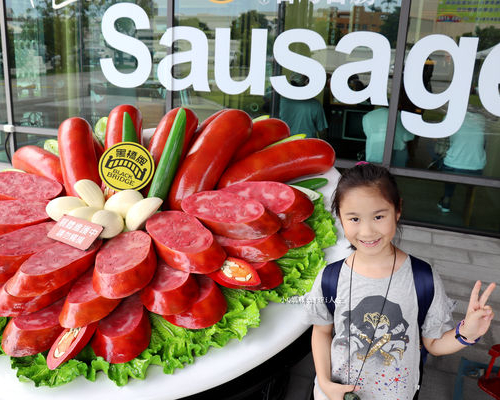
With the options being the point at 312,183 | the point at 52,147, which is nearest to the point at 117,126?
the point at 52,147

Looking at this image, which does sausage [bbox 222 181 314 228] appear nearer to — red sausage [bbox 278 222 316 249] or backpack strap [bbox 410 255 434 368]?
red sausage [bbox 278 222 316 249]

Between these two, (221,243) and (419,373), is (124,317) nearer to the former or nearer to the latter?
(221,243)

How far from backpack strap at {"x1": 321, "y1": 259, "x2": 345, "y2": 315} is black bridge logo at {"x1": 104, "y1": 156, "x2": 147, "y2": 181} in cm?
71

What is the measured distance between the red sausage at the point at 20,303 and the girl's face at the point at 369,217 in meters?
0.81

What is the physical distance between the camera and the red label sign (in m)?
1.32

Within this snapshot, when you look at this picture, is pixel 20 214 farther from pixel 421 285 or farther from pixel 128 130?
pixel 421 285

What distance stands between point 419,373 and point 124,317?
855mm

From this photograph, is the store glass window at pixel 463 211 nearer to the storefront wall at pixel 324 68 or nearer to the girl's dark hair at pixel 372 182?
the storefront wall at pixel 324 68

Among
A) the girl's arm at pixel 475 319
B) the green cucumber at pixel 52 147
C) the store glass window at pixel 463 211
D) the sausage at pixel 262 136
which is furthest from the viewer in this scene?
the store glass window at pixel 463 211

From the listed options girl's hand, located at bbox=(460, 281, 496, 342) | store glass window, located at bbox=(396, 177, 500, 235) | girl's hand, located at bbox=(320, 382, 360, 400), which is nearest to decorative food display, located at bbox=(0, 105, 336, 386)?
girl's hand, located at bbox=(320, 382, 360, 400)

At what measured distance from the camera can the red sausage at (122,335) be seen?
3.81ft

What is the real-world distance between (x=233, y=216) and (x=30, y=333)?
0.65 m

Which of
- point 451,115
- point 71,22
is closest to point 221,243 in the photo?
point 451,115

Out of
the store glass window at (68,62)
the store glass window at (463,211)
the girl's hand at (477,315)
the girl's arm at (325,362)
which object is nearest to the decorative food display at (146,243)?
the girl's arm at (325,362)
